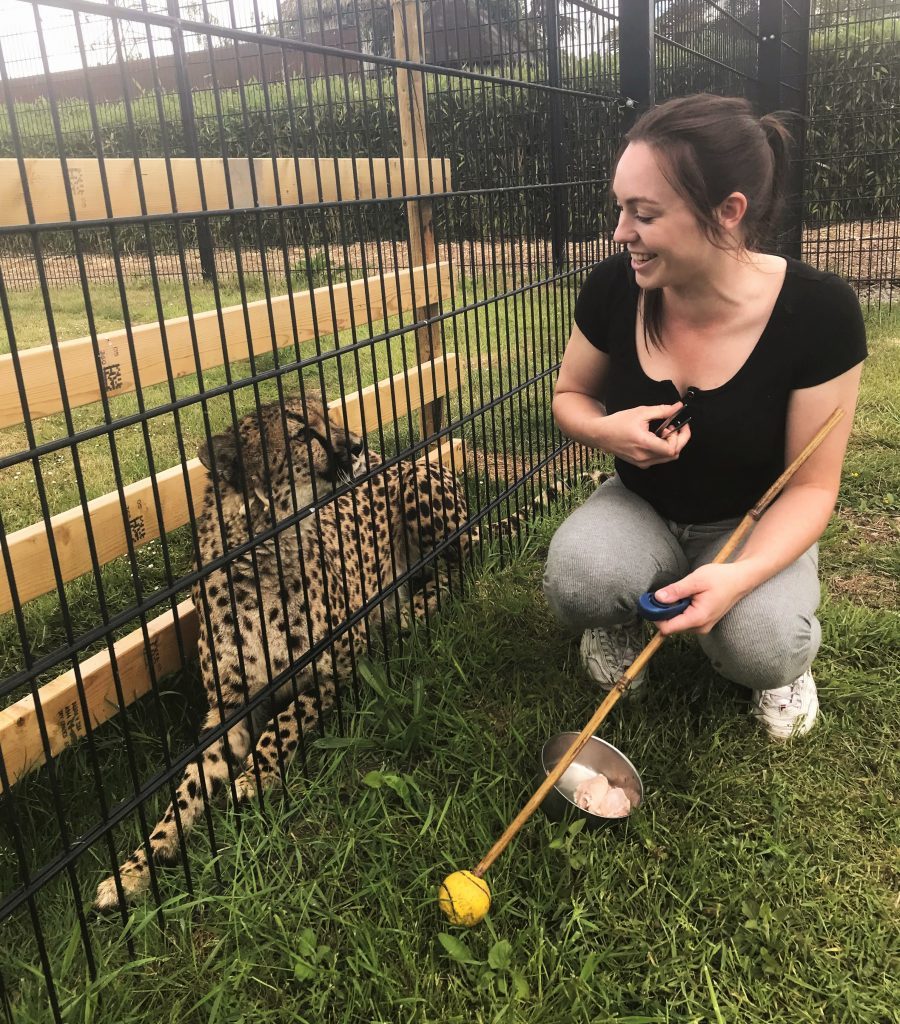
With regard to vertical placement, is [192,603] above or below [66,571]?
below

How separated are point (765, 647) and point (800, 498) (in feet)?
1.27

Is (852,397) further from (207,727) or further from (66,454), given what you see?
(66,454)

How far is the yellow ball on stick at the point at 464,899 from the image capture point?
1.91 metres

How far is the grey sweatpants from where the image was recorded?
2.35 metres

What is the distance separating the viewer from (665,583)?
101 inches

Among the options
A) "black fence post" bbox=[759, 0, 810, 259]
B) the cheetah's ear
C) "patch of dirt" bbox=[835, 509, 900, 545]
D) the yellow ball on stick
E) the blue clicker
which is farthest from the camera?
"black fence post" bbox=[759, 0, 810, 259]

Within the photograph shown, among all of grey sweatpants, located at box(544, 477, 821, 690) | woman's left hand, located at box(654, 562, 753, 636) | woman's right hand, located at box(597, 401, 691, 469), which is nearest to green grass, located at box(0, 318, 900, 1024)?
grey sweatpants, located at box(544, 477, 821, 690)

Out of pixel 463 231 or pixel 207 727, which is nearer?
pixel 207 727

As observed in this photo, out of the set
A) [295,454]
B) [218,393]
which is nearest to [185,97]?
[218,393]

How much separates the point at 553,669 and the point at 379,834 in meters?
0.84

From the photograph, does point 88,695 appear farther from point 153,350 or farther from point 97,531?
point 153,350

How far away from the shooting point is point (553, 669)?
2.81 metres

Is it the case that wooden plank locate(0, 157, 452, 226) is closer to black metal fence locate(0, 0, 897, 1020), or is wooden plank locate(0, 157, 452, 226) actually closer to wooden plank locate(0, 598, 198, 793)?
black metal fence locate(0, 0, 897, 1020)

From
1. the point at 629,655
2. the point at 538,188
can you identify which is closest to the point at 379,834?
the point at 629,655
